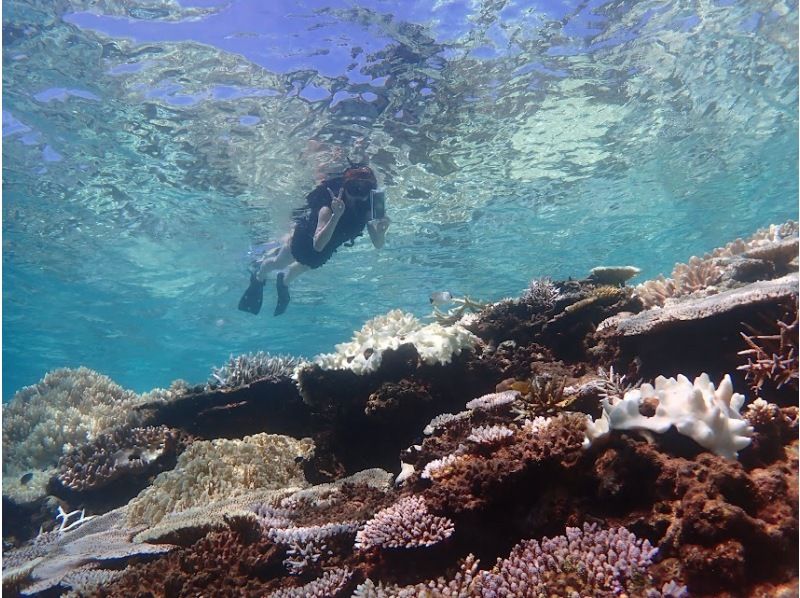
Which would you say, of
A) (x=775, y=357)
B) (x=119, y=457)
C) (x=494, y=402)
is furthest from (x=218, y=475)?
(x=775, y=357)

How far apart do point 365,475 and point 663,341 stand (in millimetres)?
3400

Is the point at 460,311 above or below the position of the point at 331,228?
below

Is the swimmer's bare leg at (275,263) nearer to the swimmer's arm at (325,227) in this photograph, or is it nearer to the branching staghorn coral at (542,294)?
the swimmer's arm at (325,227)

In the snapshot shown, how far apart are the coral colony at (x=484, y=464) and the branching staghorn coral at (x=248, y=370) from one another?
45 mm

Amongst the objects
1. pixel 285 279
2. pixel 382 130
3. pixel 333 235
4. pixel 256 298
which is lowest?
pixel 256 298

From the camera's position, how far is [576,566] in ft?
8.77

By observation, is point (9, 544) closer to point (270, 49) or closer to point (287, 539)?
point (287, 539)

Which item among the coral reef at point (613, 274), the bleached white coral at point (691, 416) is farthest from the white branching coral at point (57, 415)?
the bleached white coral at point (691, 416)

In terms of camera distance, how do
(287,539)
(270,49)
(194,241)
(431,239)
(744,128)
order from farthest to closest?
(431,239) → (194,241) → (744,128) → (270,49) → (287,539)

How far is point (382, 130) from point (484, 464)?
1257 centimetres

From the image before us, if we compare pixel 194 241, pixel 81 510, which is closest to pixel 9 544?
pixel 81 510

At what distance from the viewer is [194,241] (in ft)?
71.0

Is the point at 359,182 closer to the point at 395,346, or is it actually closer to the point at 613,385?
the point at 395,346

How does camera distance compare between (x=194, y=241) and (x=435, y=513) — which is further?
(x=194, y=241)
